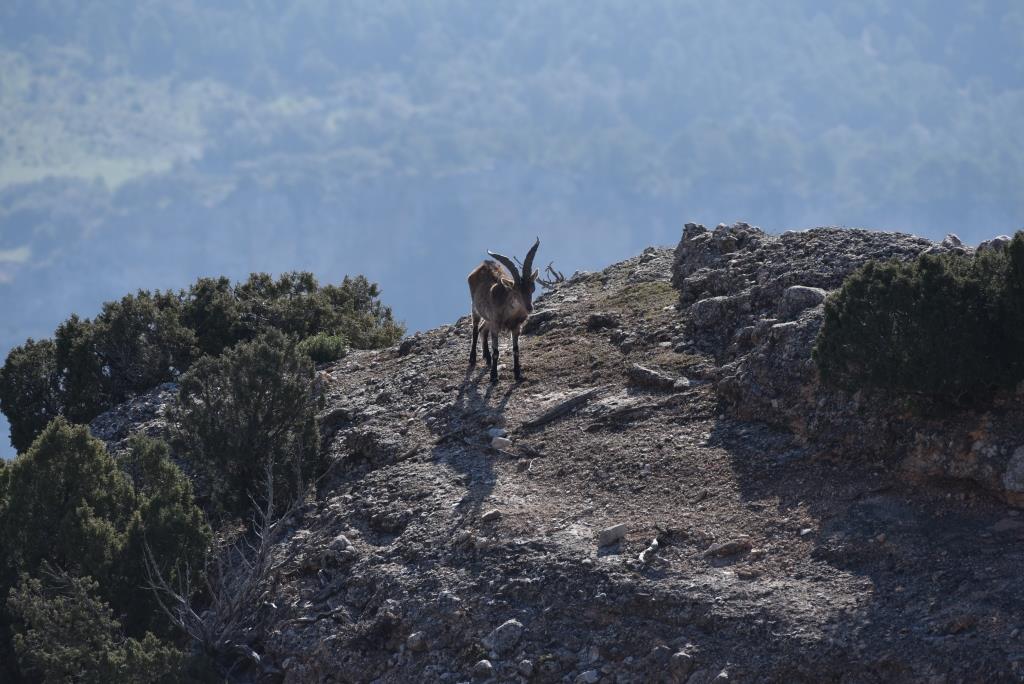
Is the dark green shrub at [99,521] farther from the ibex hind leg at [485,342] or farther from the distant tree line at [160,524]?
the ibex hind leg at [485,342]

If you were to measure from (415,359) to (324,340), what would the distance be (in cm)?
333

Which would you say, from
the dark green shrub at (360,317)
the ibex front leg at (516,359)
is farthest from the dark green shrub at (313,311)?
the ibex front leg at (516,359)

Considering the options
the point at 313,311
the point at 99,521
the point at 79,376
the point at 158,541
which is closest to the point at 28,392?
the point at 79,376

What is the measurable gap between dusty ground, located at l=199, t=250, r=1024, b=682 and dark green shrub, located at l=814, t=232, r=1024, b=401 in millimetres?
1143

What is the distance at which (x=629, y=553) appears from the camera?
13289 millimetres

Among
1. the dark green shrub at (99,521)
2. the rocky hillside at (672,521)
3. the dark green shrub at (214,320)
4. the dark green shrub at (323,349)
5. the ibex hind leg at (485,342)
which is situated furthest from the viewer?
the dark green shrub at (214,320)

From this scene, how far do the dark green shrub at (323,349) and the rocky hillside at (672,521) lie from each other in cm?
401

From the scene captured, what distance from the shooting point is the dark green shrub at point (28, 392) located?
24672 mm

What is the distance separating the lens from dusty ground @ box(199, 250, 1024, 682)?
11328 mm

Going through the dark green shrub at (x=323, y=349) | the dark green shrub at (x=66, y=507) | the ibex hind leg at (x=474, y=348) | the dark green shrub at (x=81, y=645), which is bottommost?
the dark green shrub at (x=81, y=645)

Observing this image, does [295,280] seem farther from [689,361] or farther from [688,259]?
[689,361]

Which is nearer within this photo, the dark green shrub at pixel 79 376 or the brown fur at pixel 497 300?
the brown fur at pixel 497 300

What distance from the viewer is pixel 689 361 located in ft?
57.1

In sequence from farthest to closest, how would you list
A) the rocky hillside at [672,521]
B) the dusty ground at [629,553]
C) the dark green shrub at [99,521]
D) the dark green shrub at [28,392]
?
the dark green shrub at [28,392], the dark green shrub at [99,521], the rocky hillside at [672,521], the dusty ground at [629,553]
